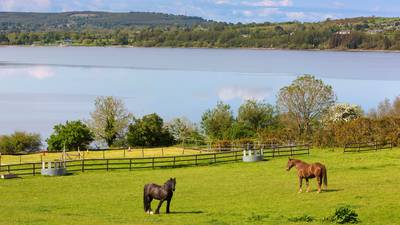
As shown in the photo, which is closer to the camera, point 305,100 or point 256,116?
point 305,100

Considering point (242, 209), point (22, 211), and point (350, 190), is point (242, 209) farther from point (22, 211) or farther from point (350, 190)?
point (22, 211)

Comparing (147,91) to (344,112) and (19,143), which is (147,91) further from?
(19,143)

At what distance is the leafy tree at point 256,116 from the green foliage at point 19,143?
22185 millimetres

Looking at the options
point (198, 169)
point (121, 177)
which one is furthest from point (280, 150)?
point (121, 177)

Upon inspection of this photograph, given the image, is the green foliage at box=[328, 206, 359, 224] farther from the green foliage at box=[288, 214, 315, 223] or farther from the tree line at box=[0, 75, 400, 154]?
the tree line at box=[0, 75, 400, 154]

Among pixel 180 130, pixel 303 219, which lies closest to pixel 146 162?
pixel 303 219

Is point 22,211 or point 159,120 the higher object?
point 159,120

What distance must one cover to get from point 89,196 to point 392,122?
33536mm

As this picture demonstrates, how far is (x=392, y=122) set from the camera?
5378 centimetres

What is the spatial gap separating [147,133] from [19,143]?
43.5 ft

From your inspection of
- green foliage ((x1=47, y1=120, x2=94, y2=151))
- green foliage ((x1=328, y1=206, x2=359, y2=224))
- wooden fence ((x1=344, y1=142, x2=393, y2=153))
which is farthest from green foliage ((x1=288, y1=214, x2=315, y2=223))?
green foliage ((x1=47, y1=120, x2=94, y2=151))

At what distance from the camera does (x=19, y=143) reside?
67.9 m

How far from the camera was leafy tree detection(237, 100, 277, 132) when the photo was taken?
72.2m

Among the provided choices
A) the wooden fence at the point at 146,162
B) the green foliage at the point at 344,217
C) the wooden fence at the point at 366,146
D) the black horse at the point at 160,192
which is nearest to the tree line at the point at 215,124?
the wooden fence at the point at 366,146
